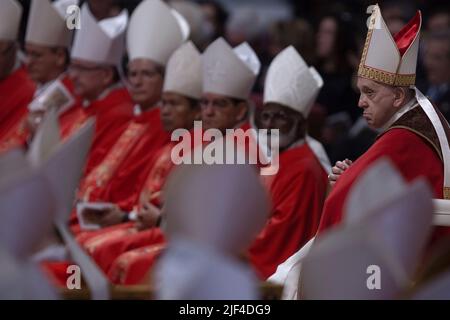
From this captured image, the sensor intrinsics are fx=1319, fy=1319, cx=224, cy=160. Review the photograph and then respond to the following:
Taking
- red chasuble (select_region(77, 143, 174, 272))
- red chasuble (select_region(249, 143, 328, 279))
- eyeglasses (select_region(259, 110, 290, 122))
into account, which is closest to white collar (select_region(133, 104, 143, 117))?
red chasuble (select_region(77, 143, 174, 272))

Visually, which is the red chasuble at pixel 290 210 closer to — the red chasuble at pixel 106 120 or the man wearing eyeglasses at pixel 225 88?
the man wearing eyeglasses at pixel 225 88

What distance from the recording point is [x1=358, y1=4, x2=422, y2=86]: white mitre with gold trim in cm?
473

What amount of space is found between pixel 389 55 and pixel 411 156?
40 cm

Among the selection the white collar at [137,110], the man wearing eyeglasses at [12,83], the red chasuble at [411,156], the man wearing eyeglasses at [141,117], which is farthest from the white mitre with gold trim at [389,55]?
the man wearing eyeglasses at [12,83]

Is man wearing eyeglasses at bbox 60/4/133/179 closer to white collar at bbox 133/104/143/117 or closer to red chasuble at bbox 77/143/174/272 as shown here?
white collar at bbox 133/104/143/117

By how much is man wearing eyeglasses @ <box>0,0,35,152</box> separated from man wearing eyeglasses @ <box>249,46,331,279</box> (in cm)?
225

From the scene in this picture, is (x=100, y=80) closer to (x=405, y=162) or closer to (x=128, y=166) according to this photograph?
(x=128, y=166)

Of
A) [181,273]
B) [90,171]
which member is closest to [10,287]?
[181,273]

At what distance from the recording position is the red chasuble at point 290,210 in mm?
5773

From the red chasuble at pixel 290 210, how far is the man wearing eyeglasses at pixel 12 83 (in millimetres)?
2532

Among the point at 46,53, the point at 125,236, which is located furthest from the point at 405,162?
the point at 46,53

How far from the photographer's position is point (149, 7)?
7.18 m

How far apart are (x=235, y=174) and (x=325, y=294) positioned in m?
0.27

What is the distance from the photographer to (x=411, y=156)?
4.62 meters
